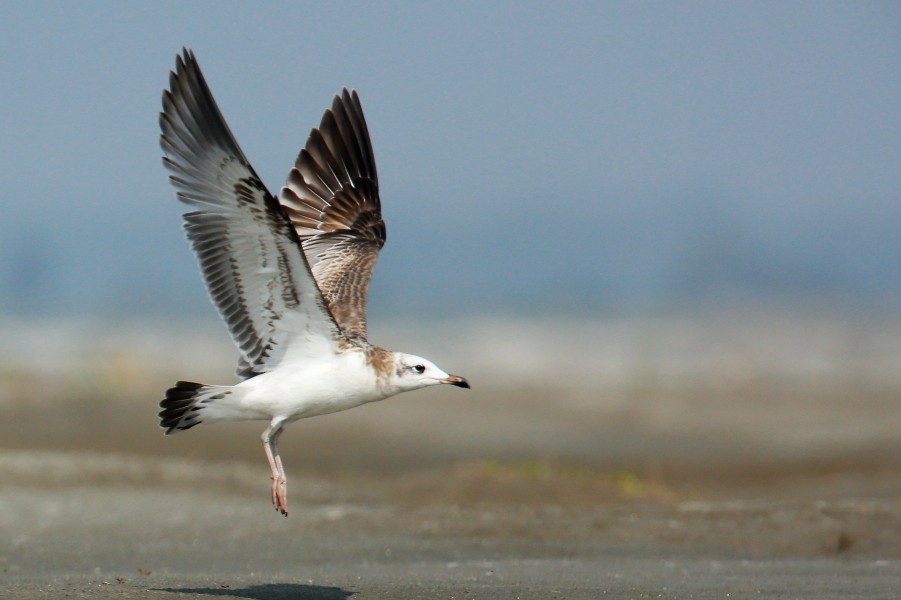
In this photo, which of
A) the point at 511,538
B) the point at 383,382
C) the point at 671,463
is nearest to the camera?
the point at 383,382

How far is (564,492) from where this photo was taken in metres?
14.1

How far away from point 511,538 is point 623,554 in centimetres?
110

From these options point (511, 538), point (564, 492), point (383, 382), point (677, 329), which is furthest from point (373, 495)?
point (677, 329)

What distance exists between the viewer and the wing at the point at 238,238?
9109 millimetres

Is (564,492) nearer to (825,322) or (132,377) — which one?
(132,377)

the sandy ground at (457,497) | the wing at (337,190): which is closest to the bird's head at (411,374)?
the sandy ground at (457,497)

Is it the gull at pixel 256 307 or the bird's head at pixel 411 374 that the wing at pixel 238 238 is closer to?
the gull at pixel 256 307

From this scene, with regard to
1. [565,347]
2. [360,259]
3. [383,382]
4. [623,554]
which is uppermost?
[565,347]

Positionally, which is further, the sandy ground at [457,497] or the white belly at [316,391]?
the sandy ground at [457,497]

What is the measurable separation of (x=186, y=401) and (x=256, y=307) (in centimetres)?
77

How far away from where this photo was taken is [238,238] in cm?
934

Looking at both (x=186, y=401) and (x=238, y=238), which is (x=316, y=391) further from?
(x=238, y=238)

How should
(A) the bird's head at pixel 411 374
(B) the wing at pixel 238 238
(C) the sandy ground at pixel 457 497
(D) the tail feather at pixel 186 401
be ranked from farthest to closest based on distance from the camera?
1. (C) the sandy ground at pixel 457 497
2. (A) the bird's head at pixel 411 374
3. (D) the tail feather at pixel 186 401
4. (B) the wing at pixel 238 238

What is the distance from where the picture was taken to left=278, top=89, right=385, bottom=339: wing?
1180 cm
